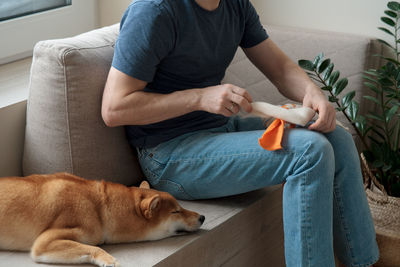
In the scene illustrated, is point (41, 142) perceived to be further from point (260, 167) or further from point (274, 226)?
point (274, 226)

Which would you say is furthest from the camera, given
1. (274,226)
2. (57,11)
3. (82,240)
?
(57,11)

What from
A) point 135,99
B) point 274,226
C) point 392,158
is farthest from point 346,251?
point 135,99

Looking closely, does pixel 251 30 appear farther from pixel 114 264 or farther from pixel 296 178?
pixel 114 264

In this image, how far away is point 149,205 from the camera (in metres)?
1.39

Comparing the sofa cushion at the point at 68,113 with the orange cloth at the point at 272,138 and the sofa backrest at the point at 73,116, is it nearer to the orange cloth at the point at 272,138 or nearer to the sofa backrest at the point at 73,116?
the sofa backrest at the point at 73,116

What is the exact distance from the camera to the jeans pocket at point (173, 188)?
164 cm

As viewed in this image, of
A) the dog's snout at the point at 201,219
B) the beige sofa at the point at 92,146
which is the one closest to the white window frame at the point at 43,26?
the beige sofa at the point at 92,146

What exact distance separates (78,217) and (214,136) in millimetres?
461

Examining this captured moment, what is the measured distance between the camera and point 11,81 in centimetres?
Answer: 192

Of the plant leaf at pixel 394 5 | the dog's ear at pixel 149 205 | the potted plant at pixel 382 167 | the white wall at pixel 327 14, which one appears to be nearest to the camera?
the dog's ear at pixel 149 205

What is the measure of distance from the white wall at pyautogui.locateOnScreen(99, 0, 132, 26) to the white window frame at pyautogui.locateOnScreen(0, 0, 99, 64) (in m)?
0.03

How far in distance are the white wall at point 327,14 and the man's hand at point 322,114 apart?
904 mm

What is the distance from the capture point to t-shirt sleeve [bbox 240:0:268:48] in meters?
1.78

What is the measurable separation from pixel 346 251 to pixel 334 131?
0.34m
